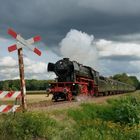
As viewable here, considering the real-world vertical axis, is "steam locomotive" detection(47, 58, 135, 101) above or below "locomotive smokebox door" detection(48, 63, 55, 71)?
below

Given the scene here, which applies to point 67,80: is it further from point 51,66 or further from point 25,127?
point 25,127

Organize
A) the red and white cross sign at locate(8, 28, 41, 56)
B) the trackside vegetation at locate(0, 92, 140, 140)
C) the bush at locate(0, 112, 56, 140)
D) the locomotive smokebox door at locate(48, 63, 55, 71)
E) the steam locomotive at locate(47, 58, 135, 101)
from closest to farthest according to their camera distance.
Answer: the bush at locate(0, 112, 56, 140) < the trackside vegetation at locate(0, 92, 140, 140) < the red and white cross sign at locate(8, 28, 41, 56) < the steam locomotive at locate(47, 58, 135, 101) < the locomotive smokebox door at locate(48, 63, 55, 71)

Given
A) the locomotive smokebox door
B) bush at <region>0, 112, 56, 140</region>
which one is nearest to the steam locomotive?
the locomotive smokebox door

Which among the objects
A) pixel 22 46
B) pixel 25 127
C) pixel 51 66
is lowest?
pixel 25 127

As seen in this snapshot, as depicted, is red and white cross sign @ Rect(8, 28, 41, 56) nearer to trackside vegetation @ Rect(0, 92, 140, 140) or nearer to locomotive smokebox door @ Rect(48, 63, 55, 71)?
trackside vegetation @ Rect(0, 92, 140, 140)

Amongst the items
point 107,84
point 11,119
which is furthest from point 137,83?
point 11,119

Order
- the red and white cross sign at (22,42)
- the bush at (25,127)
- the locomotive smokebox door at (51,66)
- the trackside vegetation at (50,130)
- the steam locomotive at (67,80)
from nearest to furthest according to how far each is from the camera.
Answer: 1. the bush at (25,127)
2. the trackside vegetation at (50,130)
3. the red and white cross sign at (22,42)
4. the steam locomotive at (67,80)
5. the locomotive smokebox door at (51,66)

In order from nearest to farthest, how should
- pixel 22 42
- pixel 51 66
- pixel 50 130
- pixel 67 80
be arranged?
pixel 50 130, pixel 22 42, pixel 67 80, pixel 51 66

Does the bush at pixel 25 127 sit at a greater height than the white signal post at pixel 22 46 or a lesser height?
lesser

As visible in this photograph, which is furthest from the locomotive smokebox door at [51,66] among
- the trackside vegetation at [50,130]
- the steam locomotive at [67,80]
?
the trackside vegetation at [50,130]

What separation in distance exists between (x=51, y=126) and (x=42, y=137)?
848mm

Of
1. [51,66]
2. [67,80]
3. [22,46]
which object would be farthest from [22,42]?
[51,66]

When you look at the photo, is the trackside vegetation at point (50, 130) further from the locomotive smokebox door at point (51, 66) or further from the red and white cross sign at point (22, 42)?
the locomotive smokebox door at point (51, 66)

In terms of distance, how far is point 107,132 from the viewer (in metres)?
14.4
